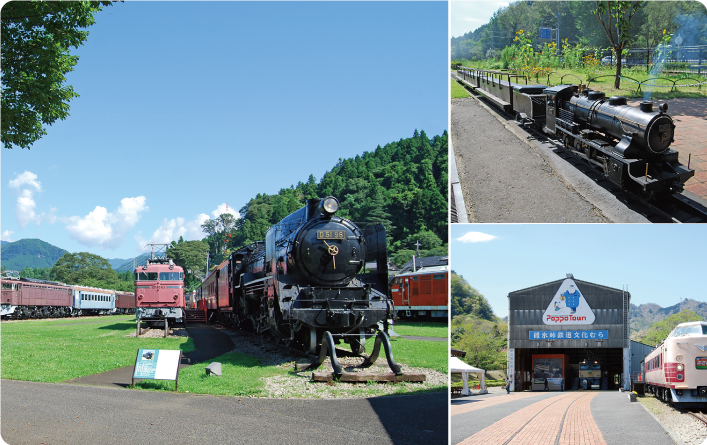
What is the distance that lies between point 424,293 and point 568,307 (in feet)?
78.0

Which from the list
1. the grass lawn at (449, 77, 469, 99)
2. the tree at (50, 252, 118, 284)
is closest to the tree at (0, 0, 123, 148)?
the grass lawn at (449, 77, 469, 99)

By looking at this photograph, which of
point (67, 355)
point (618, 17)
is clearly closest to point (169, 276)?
point (67, 355)

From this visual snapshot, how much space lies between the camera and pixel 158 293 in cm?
2331

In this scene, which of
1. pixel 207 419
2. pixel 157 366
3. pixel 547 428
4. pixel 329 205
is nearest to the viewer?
pixel 547 428

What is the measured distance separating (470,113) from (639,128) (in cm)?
699

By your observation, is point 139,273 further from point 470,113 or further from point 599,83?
point 599,83

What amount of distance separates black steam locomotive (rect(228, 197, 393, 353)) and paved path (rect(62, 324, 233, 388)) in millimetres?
2456

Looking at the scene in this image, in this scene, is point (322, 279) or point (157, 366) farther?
point (322, 279)

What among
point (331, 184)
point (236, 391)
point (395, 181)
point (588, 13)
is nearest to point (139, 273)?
point (236, 391)

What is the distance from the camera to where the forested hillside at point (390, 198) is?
70.0 m

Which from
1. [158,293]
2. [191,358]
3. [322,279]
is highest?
[322,279]

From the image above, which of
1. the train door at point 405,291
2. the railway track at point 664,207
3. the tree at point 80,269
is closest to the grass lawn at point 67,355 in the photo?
the railway track at point 664,207

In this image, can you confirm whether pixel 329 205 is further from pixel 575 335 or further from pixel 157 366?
pixel 575 335

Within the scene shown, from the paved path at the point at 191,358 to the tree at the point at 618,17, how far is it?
13073mm
